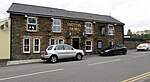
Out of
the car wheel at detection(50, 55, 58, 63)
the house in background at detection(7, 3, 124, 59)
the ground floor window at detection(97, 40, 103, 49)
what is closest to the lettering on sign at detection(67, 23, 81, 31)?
the house in background at detection(7, 3, 124, 59)

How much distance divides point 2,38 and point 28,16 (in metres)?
3.76

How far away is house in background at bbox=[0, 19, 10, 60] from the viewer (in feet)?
74.2

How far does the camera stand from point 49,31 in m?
25.5

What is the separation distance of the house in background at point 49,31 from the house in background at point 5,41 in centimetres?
48

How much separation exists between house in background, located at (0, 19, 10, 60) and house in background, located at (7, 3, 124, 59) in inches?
18.9

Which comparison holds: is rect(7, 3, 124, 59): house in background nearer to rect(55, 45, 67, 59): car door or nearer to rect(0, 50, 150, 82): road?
rect(55, 45, 67, 59): car door

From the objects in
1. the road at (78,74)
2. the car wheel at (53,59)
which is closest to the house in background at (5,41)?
the car wheel at (53,59)

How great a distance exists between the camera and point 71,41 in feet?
90.9

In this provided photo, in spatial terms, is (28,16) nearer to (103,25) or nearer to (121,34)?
(103,25)

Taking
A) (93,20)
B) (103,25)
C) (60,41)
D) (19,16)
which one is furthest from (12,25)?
(103,25)

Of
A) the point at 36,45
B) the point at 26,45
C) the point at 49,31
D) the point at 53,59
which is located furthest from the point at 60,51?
the point at 49,31

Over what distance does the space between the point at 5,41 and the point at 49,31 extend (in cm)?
535

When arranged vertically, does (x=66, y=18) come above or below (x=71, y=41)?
above

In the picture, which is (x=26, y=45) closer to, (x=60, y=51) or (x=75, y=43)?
(x=60, y=51)
